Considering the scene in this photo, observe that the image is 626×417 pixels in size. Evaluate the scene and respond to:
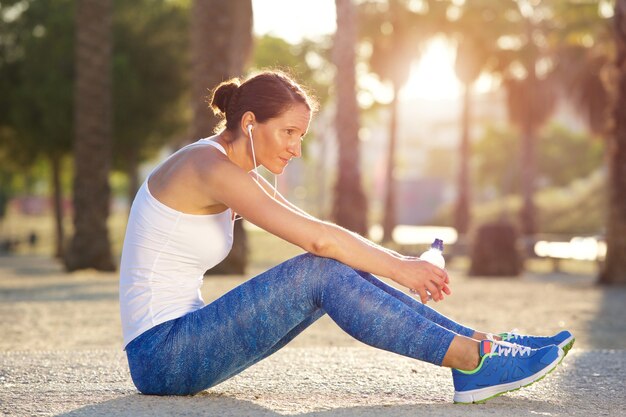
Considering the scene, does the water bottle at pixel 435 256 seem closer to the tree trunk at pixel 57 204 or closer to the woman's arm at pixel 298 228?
the woman's arm at pixel 298 228

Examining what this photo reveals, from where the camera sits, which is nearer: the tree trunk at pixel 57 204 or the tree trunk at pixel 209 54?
the tree trunk at pixel 209 54

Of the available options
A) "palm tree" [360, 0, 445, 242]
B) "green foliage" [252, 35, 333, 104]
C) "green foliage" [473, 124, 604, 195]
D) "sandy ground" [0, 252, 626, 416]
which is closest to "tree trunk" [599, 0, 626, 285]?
"sandy ground" [0, 252, 626, 416]

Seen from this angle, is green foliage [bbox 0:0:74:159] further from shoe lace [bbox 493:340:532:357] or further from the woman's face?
shoe lace [bbox 493:340:532:357]

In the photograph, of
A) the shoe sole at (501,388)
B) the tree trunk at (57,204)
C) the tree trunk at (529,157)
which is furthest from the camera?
the tree trunk at (529,157)

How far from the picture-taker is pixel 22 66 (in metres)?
26.4

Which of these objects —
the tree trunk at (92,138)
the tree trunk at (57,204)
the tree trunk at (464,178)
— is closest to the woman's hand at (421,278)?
the tree trunk at (92,138)

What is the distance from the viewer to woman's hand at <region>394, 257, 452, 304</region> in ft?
13.5

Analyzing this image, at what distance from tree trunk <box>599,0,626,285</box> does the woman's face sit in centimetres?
1163

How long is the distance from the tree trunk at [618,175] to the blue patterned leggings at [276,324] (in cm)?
1157

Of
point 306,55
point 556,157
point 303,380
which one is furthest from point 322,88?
point 556,157

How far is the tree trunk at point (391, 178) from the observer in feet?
115

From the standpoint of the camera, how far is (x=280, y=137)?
13.8 ft

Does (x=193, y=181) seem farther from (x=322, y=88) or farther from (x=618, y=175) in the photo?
(x=322, y=88)

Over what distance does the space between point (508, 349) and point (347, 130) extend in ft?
56.9
